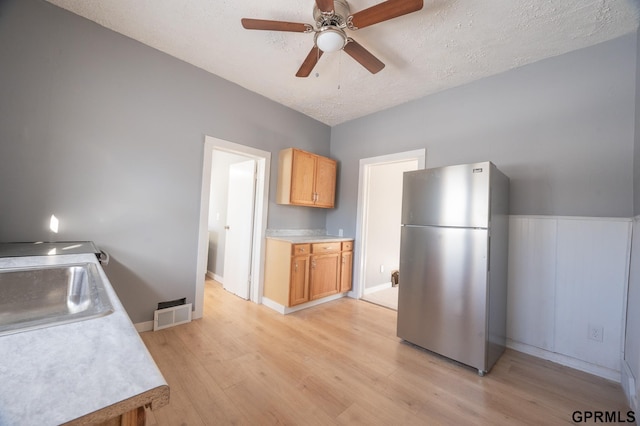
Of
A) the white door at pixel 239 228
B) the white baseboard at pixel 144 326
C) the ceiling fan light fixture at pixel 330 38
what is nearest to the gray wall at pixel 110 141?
the white baseboard at pixel 144 326

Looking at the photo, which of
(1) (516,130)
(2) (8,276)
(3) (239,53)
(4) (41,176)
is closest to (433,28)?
(1) (516,130)

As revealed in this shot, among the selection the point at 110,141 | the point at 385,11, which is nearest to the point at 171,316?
the point at 110,141

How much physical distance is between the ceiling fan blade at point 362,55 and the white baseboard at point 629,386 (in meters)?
2.82

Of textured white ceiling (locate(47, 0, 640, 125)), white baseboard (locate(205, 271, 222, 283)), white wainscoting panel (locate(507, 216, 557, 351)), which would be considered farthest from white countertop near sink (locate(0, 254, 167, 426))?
white baseboard (locate(205, 271, 222, 283))

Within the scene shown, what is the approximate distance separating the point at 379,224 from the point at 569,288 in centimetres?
237

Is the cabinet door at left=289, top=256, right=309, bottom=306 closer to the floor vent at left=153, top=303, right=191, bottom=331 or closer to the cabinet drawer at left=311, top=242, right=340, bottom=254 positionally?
the cabinet drawer at left=311, top=242, right=340, bottom=254

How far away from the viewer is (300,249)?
3104 mm

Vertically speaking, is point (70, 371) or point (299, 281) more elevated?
point (70, 371)

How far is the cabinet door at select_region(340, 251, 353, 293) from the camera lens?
12.0 feet

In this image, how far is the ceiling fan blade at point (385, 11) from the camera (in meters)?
1.49

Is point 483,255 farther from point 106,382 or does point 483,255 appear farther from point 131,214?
point 131,214

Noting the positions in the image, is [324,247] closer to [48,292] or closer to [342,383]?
[342,383]

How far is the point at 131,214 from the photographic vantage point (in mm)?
2381

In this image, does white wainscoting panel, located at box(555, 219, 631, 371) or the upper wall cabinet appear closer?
white wainscoting panel, located at box(555, 219, 631, 371)
